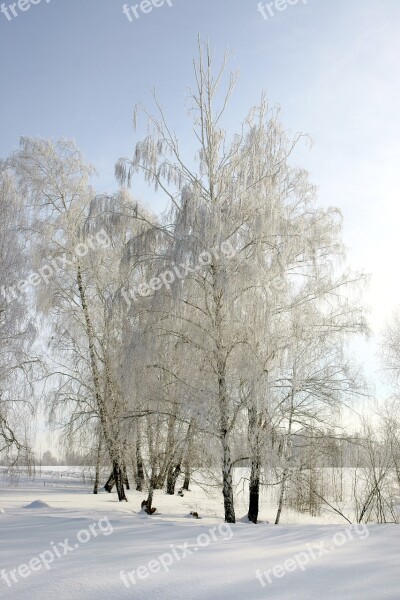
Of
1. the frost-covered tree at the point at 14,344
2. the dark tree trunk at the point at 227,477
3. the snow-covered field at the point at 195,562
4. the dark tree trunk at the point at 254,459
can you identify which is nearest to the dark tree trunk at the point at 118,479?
the frost-covered tree at the point at 14,344

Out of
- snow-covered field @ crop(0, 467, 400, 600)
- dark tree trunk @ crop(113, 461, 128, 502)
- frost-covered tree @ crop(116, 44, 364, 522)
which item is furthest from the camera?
dark tree trunk @ crop(113, 461, 128, 502)

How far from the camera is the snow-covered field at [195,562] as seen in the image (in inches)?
164

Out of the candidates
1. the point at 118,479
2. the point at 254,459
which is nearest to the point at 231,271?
the point at 254,459

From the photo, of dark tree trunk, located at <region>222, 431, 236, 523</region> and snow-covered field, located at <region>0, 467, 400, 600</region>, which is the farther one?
dark tree trunk, located at <region>222, 431, 236, 523</region>

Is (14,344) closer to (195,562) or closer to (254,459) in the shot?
(254,459)

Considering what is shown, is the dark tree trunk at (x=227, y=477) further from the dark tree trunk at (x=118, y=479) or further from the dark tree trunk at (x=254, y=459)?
the dark tree trunk at (x=118, y=479)

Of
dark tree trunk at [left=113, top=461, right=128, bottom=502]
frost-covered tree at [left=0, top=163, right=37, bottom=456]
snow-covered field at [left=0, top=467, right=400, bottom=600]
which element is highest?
frost-covered tree at [left=0, top=163, right=37, bottom=456]

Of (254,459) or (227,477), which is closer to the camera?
(227,477)

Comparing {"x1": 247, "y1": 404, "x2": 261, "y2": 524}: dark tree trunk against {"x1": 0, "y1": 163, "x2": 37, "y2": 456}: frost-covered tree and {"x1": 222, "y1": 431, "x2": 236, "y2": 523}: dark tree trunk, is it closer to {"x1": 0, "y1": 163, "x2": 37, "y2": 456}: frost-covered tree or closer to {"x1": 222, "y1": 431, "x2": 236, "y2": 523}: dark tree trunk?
{"x1": 222, "y1": 431, "x2": 236, "y2": 523}: dark tree trunk

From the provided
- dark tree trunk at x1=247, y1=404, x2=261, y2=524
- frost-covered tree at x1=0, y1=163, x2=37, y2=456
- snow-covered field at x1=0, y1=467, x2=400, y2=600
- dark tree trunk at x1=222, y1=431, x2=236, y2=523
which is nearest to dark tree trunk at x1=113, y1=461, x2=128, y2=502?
frost-covered tree at x1=0, y1=163, x2=37, y2=456

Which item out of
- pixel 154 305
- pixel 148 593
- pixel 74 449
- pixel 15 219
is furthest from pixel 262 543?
pixel 74 449

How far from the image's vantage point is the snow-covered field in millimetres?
4172

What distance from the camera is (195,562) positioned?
5.04m

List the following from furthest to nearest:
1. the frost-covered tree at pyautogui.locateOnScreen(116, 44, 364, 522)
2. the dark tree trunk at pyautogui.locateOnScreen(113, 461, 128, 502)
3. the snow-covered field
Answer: the dark tree trunk at pyautogui.locateOnScreen(113, 461, 128, 502)
the frost-covered tree at pyautogui.locateOnScreen(116, 44, 364, 522)
the snow-covered field
